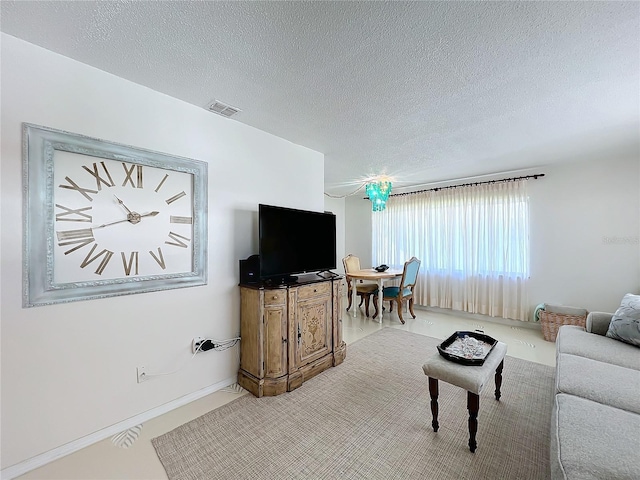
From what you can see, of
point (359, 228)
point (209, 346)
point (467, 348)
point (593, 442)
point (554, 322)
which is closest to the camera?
point (593, 442)

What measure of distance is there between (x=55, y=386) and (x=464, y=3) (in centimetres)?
306

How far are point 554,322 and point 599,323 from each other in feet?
4.58

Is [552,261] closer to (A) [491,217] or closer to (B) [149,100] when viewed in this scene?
(A) [491,217]

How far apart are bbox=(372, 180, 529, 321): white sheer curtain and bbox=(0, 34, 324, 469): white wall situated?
3577mm

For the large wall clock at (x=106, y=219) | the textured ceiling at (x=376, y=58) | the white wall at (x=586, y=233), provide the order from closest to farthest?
the textured ceiling at (x=376, y=58)
the large wall clock at (x=106, y=219)
the white wall at (x=586, y=233)

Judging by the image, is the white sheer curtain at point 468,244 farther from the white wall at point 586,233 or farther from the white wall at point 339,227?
the white wall at point 339,227

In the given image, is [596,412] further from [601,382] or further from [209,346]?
[209,346]

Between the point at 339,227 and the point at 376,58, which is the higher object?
the point at 376,58

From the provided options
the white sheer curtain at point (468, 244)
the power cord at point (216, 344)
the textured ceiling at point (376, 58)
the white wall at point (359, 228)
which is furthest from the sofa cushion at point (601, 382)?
the white wall at point (359, 228)

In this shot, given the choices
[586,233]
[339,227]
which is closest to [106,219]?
[339,227]

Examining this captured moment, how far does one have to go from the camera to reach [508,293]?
14.0 feet

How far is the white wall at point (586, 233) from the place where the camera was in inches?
136

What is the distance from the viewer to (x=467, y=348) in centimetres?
205

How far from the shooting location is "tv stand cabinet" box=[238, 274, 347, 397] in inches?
91.8
